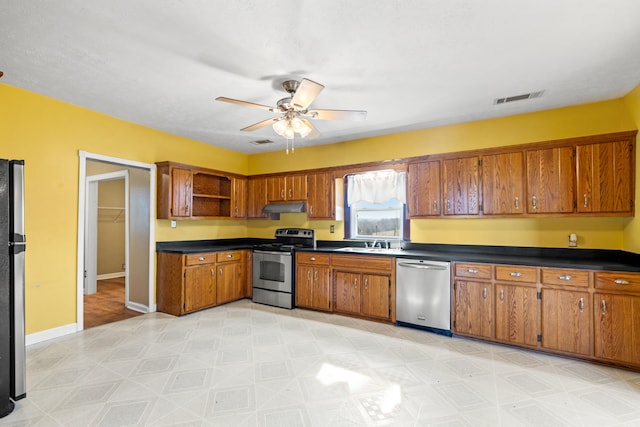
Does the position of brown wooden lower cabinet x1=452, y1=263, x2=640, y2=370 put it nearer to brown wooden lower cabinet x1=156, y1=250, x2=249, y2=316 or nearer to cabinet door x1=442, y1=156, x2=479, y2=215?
cabinet door x1=442, y1=156, x2=479, y2=215

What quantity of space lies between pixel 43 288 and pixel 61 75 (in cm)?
224

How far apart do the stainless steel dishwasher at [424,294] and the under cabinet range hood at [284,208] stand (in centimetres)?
190

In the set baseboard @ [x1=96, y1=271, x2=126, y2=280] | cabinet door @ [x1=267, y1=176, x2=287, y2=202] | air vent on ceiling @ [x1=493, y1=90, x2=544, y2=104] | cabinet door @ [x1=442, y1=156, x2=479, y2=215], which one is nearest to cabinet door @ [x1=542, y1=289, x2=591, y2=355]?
cabinet door @ [x1=442, y1=156, x2=479, y2=215]

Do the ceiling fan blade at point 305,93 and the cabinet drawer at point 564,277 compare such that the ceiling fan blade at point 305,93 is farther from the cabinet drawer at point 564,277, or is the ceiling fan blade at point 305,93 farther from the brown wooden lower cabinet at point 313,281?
the cabinet drawer at point 564,277

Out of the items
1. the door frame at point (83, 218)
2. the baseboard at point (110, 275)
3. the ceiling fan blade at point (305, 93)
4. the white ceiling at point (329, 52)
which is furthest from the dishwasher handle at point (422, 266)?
the baseboard at point (110, 275)

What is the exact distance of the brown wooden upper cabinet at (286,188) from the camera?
5.14 meters

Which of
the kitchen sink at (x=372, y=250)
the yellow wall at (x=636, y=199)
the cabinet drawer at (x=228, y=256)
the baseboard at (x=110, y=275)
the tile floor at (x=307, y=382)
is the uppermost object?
the yellow wall at (x=636, y=199)

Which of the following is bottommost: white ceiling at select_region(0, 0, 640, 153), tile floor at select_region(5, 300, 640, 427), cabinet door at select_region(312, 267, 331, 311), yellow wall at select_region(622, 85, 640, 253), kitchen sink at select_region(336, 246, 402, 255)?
tile floor at select_region(5, 300, 640, 427)

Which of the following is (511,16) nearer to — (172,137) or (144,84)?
(144,84)

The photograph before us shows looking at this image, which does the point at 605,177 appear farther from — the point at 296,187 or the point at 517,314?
the point at 296,187

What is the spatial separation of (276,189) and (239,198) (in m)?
0.73

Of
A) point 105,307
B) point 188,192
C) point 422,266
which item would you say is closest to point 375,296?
point 422,266

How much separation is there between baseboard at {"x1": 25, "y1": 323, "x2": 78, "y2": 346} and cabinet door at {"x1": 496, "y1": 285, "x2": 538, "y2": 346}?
15.7ft

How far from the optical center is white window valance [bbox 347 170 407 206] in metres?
4.52
